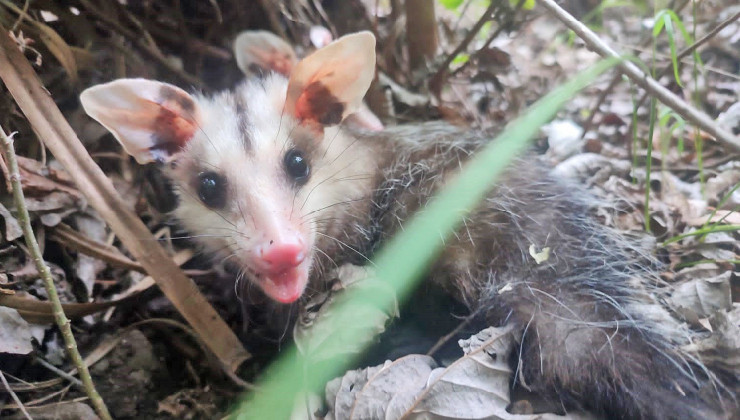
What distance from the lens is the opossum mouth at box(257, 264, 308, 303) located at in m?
1.44

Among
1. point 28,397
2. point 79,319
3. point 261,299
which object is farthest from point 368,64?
point 28,397

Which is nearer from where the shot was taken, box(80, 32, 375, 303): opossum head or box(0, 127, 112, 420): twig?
box(0, 127, 112, 420): twig

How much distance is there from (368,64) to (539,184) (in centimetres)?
72

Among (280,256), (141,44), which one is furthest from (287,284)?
(141,44)

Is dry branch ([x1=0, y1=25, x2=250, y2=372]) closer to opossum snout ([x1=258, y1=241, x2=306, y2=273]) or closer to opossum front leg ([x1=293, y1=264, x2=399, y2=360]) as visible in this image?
opossum front leg ([x1=293, y1=264, x2=399, y2=360])

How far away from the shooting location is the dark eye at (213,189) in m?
1.57

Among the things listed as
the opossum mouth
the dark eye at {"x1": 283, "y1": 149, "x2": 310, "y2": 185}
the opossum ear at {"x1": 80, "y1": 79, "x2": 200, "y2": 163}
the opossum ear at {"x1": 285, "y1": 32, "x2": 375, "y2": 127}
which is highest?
the opossum ear at {"x1": 80, "y1": 79, "x2": 200, "y2": 163}

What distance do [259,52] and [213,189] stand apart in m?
0.76

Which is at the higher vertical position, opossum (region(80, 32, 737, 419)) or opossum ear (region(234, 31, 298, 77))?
opossum ear (region(234, 31, 298, 77))

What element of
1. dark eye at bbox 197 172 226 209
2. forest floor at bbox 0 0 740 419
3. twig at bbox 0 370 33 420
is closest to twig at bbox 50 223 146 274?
forest floor at bbox 0 0 740 419

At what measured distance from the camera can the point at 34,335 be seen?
147 cm

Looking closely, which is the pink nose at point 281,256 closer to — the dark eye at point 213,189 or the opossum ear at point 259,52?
the dark eye at point 213,189

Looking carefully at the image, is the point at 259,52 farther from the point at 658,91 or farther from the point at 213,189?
the point at 658,91

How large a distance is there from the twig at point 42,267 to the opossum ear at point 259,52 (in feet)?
3.27
